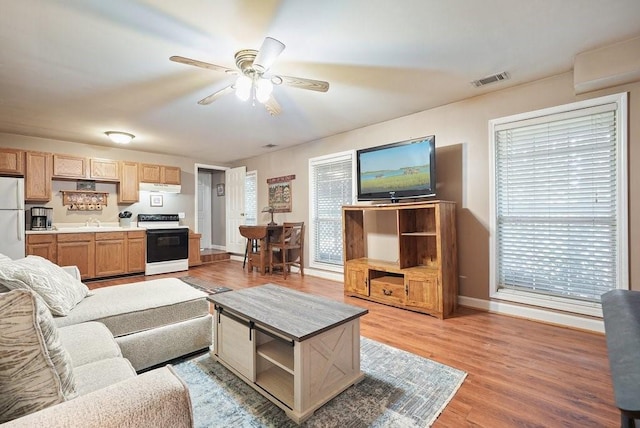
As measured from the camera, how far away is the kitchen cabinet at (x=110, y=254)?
476 cm

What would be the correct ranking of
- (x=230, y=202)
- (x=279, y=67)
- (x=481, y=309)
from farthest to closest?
(x=230, y=202)
(x=481, y=309)
(x=279, y=67)

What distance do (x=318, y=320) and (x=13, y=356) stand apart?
1265 mm

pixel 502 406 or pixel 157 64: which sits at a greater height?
Result: pixel 157 64

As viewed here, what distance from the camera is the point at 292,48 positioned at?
225 cm

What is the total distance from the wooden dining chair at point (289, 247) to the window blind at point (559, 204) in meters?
3.05

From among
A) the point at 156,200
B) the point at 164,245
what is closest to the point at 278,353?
the point at 164,245

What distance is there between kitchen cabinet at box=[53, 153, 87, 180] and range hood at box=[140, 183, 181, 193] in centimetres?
92

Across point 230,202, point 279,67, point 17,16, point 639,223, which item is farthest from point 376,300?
point 230,202

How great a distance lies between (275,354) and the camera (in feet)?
5.85

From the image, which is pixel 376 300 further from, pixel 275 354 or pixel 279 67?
pixel 279 67

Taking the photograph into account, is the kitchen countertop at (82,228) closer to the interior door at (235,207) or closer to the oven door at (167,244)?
the oven door at (167,244)

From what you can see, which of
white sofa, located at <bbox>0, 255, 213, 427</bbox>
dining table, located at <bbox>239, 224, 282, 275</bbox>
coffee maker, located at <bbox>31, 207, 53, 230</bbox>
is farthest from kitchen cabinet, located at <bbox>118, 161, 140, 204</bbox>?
white sofa, located at <bbox>0, 255, 213, 427</bbox>

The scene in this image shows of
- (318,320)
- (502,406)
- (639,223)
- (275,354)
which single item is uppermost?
(639,223)

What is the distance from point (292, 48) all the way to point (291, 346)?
220 centimetres
